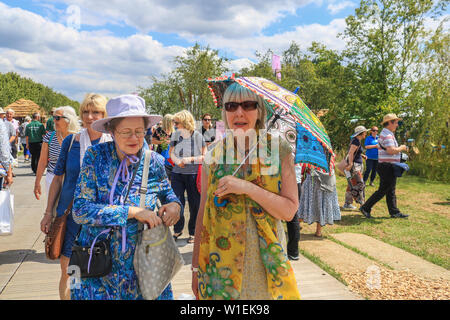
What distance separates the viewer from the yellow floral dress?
6.02ft

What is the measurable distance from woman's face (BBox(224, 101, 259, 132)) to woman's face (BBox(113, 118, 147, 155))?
0.54 metres

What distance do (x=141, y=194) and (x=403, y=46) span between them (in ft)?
77.0

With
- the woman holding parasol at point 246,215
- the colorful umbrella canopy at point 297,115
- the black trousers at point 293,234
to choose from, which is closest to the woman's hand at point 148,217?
the woman holding parasol at point 246,215

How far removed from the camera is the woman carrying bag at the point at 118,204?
1.78 metres

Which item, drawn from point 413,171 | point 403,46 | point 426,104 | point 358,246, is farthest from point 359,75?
point 358,246

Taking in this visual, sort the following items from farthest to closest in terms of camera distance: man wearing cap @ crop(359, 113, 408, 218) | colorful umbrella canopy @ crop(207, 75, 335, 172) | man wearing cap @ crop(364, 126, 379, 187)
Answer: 1. man wearing cap @ crop(364, 126, 379, 187)
2. man wearing cap @ crop(359, 113, 408, 218)
3. colorful umbrella canopy @ crop(207, 75, 335, 172)

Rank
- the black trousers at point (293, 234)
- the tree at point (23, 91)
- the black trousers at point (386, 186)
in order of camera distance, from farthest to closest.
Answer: the tree at point (23, 91), the black trousers at point (386, 186), the black trousers at point (293, 234)

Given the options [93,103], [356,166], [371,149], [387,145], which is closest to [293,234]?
[93,103]

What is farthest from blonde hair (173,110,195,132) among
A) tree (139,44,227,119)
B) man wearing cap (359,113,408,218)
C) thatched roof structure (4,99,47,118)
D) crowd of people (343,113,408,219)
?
thatched roof structure (4,99,47,118)

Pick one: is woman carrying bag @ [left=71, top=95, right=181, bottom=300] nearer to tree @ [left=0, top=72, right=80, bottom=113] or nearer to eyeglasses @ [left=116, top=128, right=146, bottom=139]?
eyeglasses @ [left=116, top=128, right=146, bottom=139]

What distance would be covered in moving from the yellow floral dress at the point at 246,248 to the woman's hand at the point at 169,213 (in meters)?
0.20

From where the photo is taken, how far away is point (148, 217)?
1.78 meters

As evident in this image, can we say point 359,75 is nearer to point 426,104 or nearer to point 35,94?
point 426,104

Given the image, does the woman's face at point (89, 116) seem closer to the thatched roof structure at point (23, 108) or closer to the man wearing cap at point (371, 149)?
the man wearing cap at point (371, 149)
